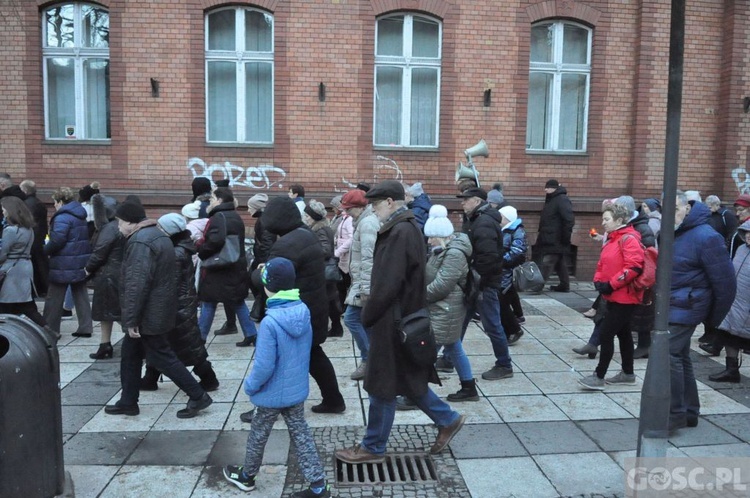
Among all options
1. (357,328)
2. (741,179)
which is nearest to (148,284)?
(357,328)

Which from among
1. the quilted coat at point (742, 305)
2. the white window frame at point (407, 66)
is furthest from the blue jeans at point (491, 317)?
the white window frame at point (407, 66)

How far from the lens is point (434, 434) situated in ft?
16.7

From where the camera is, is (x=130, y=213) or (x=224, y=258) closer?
(x=130, y=213)

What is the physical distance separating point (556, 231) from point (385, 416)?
7.23 metres

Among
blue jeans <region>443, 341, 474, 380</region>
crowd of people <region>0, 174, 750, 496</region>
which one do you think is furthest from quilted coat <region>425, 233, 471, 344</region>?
blue jeans <region>443, 341, 474, 380</region>

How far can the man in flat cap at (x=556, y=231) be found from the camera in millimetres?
10891

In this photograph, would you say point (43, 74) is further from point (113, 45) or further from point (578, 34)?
point (578, 34)

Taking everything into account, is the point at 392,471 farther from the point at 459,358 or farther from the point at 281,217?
the point at 281,217

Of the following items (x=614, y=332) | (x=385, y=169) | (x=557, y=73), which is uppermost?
(x=557, y=73)

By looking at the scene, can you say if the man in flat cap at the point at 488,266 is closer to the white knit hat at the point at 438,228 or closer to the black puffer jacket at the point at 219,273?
the white knit hat at the point at 438,228

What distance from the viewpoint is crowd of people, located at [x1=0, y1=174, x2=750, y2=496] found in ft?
14.0

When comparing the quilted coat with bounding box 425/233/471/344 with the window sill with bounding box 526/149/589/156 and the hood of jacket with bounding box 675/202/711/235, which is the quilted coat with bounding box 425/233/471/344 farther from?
the window sill with bounding box 526/149/589/156

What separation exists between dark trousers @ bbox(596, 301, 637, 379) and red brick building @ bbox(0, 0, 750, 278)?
567 centimetres

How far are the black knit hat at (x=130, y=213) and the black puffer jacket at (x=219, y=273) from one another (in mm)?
1448
